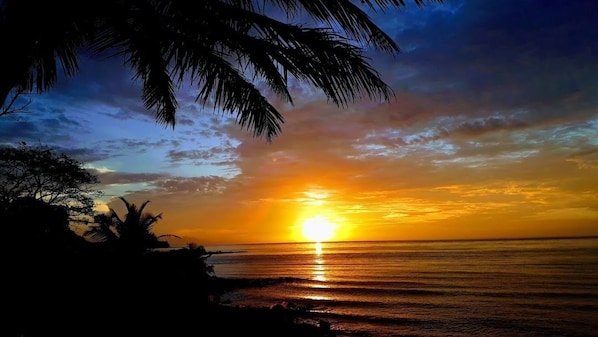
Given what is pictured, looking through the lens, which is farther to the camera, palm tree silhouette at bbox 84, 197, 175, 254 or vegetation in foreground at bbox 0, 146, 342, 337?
palm tree silhouette at bbox 84, 197, 175, 254

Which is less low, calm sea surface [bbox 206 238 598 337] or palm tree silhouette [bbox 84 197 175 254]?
palm tree silhouette [bbox 84 197 175 254]

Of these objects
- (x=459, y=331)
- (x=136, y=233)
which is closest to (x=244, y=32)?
(x=459, y=331)

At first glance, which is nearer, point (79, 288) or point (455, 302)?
point (79, 288)

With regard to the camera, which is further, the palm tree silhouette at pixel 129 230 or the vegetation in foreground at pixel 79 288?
the palm tree silhouette at pixel 129 230

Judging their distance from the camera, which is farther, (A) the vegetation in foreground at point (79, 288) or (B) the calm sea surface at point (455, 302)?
(B) the calm sea surface at point (455, 302)

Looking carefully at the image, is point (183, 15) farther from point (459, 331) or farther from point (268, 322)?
point (459, 331)

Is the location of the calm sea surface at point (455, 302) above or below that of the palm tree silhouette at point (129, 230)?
below

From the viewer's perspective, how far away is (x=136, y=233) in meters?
16.9

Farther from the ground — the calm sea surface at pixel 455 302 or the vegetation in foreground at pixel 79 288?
the vegetation in foreground at pixel 79 288

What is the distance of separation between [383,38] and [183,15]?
5.85 feet

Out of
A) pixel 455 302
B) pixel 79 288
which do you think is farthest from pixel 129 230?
pixel 455 302

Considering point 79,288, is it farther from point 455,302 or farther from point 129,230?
point 455,302

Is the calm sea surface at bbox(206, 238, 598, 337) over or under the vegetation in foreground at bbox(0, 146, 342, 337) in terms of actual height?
under

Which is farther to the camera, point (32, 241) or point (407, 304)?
point (407, 304)
